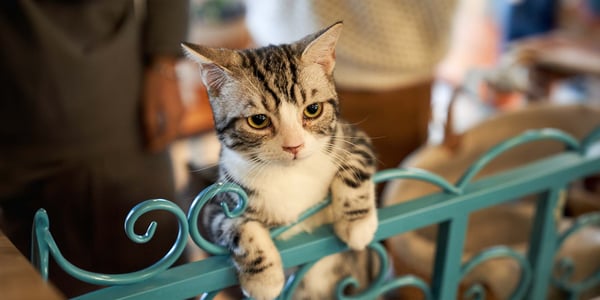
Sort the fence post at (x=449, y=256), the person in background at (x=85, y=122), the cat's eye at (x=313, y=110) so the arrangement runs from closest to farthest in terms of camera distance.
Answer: the cat's eye at (x=313, y=110) → the fence post at (x=449, y=256) → the person in background at (x=85, y=122)

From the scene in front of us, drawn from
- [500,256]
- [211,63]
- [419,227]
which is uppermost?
[211,63]

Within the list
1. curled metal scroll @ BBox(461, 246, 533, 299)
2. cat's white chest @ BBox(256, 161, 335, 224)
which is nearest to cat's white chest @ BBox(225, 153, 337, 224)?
cat's white chest @ BBox(256, 161, 335, 224)

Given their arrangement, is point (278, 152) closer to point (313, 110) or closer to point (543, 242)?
point (313, 110)

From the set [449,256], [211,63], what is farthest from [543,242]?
[211,63]

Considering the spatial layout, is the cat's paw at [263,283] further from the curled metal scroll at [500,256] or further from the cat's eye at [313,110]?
the curled metal scroll at [500,256]

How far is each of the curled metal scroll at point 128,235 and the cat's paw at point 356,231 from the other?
0.60 ft

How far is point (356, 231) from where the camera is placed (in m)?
0.59

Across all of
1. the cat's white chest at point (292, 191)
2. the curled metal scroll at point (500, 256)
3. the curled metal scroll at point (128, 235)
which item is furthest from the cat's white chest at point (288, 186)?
the curled metal scroll at point (500, 256)

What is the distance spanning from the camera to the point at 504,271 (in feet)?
2.92

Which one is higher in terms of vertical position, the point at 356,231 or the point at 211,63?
the point at 211,63

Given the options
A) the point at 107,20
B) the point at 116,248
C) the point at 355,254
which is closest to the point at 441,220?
the point at 355,254

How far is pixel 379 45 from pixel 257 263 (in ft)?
2.11

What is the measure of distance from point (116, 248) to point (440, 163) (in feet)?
2.42

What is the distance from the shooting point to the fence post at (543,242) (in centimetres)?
76
